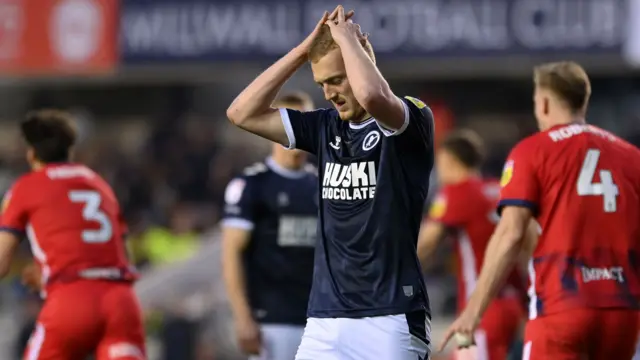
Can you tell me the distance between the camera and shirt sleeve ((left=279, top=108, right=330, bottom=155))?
19.0 ft

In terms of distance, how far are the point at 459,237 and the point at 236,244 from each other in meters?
1.83

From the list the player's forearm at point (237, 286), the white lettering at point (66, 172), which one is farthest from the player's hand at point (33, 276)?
the player's forearm at point (237, 286)

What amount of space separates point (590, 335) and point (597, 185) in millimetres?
720

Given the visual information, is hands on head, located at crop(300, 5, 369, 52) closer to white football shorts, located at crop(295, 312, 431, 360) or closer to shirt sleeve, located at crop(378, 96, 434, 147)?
shirt sleeve, located at crop(378, 96, 434, 147)

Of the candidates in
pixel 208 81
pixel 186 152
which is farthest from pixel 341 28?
pixel 208 81

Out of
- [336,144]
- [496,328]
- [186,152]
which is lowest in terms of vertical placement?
[496,328]

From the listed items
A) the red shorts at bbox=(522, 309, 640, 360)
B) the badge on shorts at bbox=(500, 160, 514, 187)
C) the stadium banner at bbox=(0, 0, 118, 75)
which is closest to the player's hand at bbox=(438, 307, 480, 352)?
the red shorts at bbox=(522, 309, 640, 360)

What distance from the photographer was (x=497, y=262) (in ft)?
20.5

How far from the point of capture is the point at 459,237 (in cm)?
925

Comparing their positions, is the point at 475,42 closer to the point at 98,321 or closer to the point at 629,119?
the point at 629,119

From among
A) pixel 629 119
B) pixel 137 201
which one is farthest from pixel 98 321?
pixel 629 119

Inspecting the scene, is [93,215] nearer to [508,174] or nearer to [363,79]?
[508,174]

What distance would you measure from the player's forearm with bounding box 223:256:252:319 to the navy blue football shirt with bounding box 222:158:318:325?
0.48ft

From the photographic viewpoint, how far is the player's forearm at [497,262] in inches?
243
